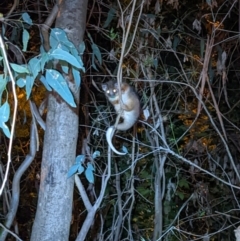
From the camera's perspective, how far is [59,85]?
1097 millimetres

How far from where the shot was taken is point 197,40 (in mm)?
2314

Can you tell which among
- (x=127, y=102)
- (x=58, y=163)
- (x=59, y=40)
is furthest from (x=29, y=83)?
(x=127, y=102)

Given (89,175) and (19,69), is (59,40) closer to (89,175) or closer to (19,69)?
(19,69)

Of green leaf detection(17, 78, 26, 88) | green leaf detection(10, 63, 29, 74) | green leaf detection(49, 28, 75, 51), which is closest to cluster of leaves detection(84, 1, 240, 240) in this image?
green leaf detection(49, 28, 75, 51)

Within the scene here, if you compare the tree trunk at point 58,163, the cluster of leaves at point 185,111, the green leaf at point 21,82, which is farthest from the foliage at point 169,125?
the green leaf at point 21,82

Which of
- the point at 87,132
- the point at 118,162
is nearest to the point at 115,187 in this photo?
the point at 118,162

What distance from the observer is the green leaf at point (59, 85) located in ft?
3.56

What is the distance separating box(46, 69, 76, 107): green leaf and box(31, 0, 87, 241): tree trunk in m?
0.35

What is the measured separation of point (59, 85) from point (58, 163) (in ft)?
1.38

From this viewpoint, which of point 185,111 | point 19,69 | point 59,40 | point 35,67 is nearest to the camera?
point 19,69

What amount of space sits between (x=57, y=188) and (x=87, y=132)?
0.73 metres

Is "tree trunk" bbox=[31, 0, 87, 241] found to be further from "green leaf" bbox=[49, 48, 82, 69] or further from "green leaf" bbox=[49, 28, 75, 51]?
"green leaf" bbox=[49, 48, 82, 69]

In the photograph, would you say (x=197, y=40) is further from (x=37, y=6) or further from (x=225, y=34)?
(x=37, y=6)

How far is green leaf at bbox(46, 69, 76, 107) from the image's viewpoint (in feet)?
3.56
